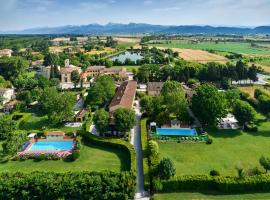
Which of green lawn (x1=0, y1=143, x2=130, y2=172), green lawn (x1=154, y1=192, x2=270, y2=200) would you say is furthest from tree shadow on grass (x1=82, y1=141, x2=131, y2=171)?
green lawn (x1=154, y1=192, x2=270, y2=200)

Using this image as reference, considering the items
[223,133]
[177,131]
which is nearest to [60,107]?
[177,131]

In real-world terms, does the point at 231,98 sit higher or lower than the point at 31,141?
higher

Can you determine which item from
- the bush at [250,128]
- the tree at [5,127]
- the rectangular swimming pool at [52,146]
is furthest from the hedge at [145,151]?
the tree at [5,127]

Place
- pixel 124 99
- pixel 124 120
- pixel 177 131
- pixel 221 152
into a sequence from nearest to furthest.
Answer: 1. pixel 221 152
2. pixel 124 120
3. pixel 177 131
4. pixel 124 99

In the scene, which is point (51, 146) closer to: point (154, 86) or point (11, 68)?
point (154, 86)

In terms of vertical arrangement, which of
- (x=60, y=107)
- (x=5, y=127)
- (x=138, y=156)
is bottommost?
(x=138, y=156)

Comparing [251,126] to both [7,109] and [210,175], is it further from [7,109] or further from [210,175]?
[7,109]

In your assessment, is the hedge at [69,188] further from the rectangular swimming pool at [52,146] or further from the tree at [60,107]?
the tree at [60,107]

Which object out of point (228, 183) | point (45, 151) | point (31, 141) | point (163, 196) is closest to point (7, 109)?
point (31, 141)
